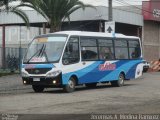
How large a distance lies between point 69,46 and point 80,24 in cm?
2880

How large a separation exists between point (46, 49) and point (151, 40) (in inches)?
1435

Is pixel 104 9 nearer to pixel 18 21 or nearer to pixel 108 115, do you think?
pixel 18 21

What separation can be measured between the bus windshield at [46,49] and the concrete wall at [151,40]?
3381 centimetres

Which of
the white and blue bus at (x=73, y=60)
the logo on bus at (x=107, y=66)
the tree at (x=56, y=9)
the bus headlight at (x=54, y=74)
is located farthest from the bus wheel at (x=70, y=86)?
the tree at (x=56, y=9)

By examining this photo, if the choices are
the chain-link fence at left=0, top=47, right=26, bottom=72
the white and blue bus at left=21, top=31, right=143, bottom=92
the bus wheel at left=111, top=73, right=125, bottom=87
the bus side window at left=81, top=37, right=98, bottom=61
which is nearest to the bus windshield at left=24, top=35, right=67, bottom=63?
the white and blue bus at left=21, top=31, right=143, bottom=92

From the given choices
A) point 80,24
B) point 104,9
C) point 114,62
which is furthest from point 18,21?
point 114,62

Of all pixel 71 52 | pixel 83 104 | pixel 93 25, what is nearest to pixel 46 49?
pixel 71 52

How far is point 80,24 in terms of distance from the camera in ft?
172

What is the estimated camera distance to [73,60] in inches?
949

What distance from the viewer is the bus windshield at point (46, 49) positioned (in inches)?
918

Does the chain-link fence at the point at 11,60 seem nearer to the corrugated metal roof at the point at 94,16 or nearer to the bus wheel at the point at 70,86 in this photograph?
the corrugated metal roof at the point at 94,16

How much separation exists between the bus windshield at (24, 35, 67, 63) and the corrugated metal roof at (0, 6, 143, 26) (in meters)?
22.4

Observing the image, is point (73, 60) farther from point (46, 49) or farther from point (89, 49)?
point (89, 49)

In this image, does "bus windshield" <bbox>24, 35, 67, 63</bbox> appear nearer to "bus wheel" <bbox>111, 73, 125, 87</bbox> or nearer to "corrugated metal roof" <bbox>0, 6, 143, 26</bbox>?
"bus wheel" <bbox>111, 73, 125, 87</bbox>
